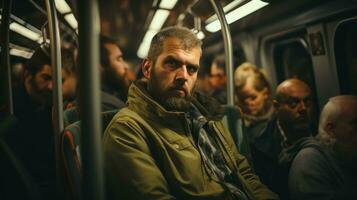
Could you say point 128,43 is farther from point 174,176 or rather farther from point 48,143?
point 174,176

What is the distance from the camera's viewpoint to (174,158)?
176 centimetres

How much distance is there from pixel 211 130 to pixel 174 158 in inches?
19.8

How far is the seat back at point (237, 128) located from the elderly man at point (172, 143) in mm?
135

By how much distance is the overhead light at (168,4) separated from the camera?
414cm

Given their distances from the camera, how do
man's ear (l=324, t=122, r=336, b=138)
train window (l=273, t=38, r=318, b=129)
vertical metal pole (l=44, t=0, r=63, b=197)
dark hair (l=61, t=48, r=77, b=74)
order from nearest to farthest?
vertical metal pole (l=44, t=0, r=63, b=197) < man's ear (l=324, t=122, r=336, b=138) < dark hair (l=61, t=48, r=77, b=74) < train window (l=273, t=38, r=318, b=129)

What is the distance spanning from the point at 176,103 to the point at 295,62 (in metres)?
2.66

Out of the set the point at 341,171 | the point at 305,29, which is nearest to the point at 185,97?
the point at 341,171

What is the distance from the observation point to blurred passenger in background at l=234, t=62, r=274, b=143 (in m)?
3.96

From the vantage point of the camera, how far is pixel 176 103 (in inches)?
80.0

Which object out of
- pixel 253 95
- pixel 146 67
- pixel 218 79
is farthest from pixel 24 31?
pixel 253 95

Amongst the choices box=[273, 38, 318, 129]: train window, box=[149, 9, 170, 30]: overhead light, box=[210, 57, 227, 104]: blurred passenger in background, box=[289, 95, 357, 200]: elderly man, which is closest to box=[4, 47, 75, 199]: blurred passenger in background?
box=[289, 95, 357, 200]: elderly man

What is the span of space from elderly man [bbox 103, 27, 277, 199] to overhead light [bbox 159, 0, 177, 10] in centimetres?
217

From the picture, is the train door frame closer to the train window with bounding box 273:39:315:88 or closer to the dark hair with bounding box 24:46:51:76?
the train window with bounding box 273:39:315:88

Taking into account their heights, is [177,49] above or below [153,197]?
above
